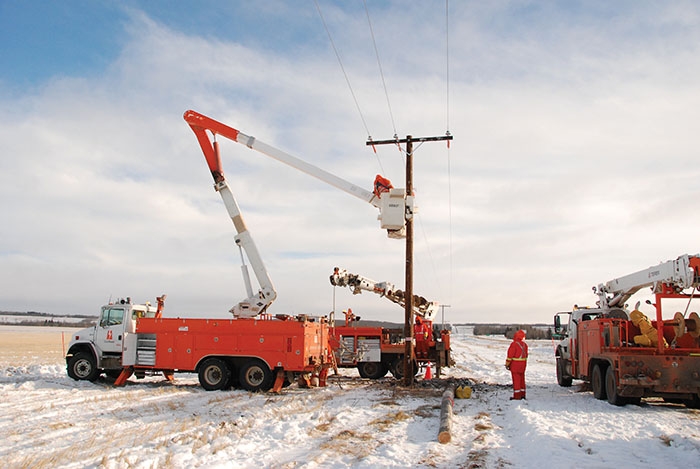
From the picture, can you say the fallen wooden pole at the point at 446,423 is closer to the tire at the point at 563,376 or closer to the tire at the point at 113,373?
the tire at the point at 563,376

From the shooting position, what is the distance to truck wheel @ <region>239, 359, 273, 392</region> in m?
17.4

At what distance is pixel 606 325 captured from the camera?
1510cm

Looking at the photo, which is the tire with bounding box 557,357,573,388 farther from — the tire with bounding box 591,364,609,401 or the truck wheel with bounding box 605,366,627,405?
the truck wheel with bounding box 605,366,627,405

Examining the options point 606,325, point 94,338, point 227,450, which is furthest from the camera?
point 94,338

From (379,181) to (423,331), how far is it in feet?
24.4

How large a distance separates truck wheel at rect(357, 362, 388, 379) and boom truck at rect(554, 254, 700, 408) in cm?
793

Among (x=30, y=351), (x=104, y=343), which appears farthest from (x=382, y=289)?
(x=30, y=351)

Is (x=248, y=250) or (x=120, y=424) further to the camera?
(x=248, y=250)

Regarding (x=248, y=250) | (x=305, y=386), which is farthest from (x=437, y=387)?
(x=248, y=250)

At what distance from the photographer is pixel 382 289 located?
24.9 m

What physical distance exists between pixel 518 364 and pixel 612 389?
2.22 meters

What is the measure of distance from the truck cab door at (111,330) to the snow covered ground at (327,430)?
2067 millimetres

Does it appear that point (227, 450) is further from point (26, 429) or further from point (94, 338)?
point (94, 338)

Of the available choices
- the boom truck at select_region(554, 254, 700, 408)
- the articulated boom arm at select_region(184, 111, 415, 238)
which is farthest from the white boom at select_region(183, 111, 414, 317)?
the boom truck at select_region(554, 254, 700, 408)
